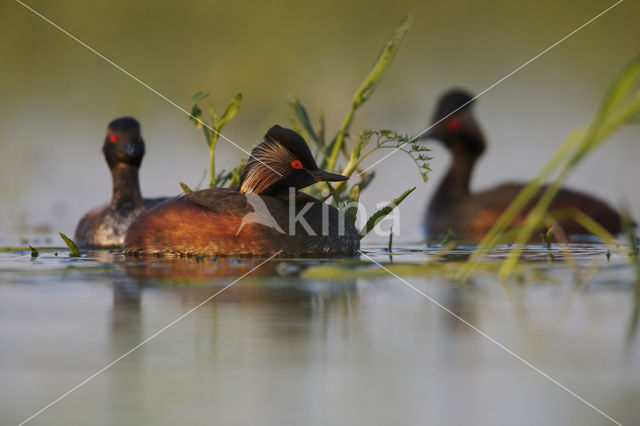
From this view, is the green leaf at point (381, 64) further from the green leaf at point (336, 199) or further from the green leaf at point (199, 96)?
the green leaf at point (199, 96)

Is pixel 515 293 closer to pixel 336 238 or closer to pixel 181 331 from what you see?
pixel 181 331

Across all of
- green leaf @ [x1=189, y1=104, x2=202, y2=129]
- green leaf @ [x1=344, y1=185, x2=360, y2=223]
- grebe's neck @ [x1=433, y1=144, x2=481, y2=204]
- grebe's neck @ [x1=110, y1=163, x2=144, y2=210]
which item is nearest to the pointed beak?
green leaf @ [x1=344, y1=185, x2=360, y2=223]

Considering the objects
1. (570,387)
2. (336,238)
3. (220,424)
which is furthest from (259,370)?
(336,238)

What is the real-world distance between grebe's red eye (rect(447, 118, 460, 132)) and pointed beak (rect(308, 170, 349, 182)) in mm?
6809

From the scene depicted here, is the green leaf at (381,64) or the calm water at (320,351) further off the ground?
the green leaf at (381,64)

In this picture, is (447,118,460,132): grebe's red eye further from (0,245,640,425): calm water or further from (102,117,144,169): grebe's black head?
(0,245,640,425): calm water

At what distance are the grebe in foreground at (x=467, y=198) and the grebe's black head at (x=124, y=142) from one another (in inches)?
125

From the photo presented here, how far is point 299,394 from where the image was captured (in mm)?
2381

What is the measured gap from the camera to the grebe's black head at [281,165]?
21.0 ft

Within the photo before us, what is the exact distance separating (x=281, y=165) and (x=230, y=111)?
60 cm

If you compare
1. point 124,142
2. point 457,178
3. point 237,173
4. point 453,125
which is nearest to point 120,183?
point 124,142

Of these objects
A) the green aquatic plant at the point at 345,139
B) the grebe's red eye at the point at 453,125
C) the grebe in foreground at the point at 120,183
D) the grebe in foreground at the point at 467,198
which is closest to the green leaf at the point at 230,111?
the green aquatic plant at the point at 345,139

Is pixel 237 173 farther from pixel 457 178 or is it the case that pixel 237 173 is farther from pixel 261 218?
pixel 457 178

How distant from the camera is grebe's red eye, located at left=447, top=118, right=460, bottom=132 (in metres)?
12.8
